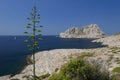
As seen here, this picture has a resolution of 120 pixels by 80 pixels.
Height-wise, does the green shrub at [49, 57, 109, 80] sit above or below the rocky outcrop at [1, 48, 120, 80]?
above

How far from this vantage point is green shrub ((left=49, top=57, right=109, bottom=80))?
2066cm

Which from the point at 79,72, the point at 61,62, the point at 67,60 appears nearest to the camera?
the point at 79,72

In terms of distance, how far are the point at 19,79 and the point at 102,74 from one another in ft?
111

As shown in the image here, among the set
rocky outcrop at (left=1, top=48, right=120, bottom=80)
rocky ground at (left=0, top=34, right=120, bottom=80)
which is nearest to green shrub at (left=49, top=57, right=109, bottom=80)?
rocky ground at (left=0, top=34, right=120, bottom=80)

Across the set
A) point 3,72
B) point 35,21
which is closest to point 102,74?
point 35,21

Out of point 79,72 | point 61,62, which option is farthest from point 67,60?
point 79,72

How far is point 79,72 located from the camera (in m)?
21.1

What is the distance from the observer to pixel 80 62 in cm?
2194

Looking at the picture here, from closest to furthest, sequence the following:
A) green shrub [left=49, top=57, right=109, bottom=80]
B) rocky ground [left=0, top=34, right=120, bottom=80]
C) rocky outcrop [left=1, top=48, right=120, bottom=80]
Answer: green shrub [left=49, top=57, right=109, bottom=80]
rocky ground [left=0, top=34, right=120, bottom=80]
rocky outcrop [left=1, top=48, right=120, bottom=80]

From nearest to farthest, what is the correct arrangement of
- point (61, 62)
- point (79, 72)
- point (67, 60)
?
point (79, 72)
point (67, 60)
point (61, 62)

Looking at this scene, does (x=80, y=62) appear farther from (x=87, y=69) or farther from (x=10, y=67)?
(x=10, y=67)

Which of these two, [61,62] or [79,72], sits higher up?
[79,72]

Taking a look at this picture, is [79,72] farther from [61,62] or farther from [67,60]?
[61,62]

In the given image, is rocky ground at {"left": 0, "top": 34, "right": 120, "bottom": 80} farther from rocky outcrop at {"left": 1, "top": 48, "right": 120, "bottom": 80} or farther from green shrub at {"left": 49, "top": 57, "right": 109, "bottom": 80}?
green shrub at {"left": 49, "top": 57, "right": 109, "bottom": 80}
